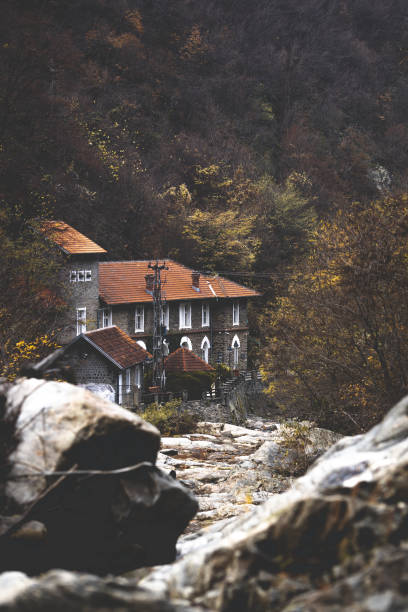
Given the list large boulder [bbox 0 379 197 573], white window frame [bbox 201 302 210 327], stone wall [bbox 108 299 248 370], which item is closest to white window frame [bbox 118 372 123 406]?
stone wall [bbox 108 299 248 370]

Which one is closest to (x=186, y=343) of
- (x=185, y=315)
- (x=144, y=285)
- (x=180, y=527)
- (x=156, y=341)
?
(x=185, y=315)

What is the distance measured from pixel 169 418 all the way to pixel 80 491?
25.6m

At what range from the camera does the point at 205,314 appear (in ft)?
172

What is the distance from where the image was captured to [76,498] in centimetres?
788

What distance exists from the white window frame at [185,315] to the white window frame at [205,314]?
1.55 m

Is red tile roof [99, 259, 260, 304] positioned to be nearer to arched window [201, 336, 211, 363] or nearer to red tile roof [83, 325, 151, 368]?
arched window [201, 336, 211, 363]

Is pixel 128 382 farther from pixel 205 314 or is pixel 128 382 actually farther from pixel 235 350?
pixel 235 350

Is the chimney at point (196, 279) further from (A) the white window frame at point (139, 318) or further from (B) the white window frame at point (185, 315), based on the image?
(A) the white window frame at point (139, 318)

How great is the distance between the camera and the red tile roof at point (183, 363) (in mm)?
41531

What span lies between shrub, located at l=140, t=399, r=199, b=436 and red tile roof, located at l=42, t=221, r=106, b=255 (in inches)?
448

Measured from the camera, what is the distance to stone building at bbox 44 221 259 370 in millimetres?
41938

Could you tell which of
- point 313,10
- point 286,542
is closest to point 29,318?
point 286,542

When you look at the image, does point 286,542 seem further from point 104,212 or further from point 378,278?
point 104,212

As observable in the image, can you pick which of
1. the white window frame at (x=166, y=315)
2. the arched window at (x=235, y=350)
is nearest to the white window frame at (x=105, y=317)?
the white window frame at (x=166, y=315)
